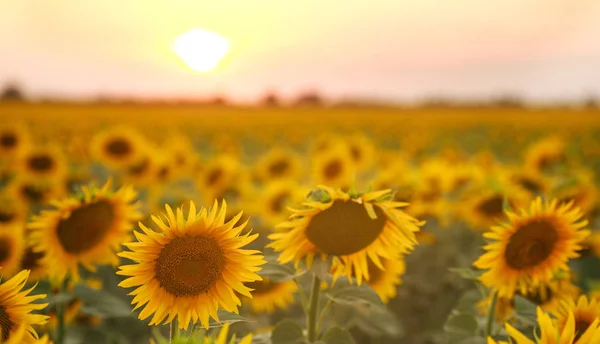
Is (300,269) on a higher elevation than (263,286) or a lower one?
higher

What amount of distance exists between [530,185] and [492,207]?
1.43 m

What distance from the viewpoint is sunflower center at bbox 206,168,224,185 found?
700 centimetres

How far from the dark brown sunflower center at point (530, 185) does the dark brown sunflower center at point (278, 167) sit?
3.59 meters

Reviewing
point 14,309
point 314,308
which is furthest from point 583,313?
point 14,309

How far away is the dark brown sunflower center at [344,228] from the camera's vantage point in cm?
200

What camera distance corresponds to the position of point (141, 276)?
5.81 ft

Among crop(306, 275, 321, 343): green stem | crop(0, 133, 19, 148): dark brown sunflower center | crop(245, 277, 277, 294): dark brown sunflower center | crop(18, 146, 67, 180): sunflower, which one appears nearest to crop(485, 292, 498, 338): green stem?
crop(306, 275, 321, 343): green stem

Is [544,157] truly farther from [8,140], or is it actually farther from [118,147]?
[8,140]

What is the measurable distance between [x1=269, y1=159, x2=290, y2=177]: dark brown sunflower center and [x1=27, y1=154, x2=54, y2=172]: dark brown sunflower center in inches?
118

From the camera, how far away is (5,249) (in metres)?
3.22

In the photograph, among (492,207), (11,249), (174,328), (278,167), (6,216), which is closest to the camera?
(174,328)

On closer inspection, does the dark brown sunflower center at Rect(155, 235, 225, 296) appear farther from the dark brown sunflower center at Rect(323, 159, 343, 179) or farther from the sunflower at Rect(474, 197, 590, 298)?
the dark brown sunflower center at Rect(323, 159, 343, 179)

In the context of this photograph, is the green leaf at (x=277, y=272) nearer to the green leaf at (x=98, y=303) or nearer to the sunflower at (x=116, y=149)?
the green leaf at (x=98, y=303)

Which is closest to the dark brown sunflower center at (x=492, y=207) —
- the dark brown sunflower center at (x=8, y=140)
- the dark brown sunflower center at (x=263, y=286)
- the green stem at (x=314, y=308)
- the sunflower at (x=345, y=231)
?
the dark brown sunflower center at (x=263, y=286)
